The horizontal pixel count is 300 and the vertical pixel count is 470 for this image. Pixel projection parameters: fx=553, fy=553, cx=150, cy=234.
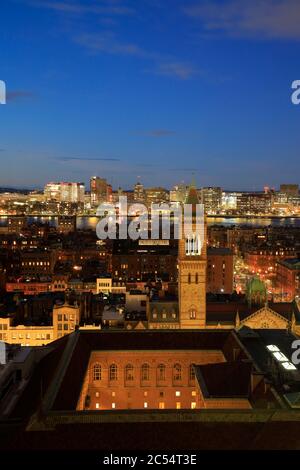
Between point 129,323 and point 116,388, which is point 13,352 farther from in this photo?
point 129,323

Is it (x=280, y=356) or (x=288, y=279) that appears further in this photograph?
(x=288, y=279)

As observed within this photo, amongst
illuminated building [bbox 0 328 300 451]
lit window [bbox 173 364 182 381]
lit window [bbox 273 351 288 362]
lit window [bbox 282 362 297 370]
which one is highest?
lit window [bbox 282 362 297 370]

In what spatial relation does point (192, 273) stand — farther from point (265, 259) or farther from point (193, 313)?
point (265, 259)

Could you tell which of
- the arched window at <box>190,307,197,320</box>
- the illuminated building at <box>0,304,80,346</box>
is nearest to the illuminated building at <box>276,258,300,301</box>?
the arched window at <box>190,307,197,320</box>

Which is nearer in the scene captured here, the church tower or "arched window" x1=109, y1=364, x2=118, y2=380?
"arched window" x1=109, y1=364, x2=118, y2=380

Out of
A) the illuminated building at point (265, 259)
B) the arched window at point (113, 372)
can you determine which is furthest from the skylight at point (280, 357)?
the illuminated building at point (265, 259)

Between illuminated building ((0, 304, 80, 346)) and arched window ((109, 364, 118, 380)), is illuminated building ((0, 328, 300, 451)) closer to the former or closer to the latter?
arched window ((109, 364, 118, 380))

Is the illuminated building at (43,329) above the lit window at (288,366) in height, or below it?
below

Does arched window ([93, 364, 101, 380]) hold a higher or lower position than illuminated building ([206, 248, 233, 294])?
lower

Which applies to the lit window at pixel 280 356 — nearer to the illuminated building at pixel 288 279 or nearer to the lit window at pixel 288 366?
the lit window at pixel 288 366

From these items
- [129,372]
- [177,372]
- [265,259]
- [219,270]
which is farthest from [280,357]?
[265,259]
